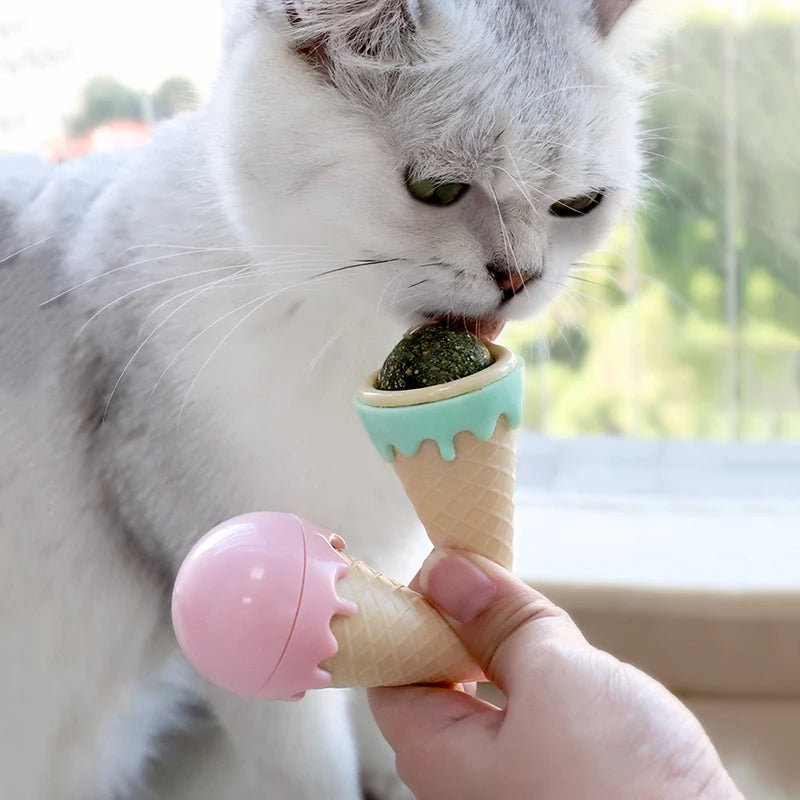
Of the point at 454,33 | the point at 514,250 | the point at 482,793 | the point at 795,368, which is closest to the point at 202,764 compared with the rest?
the point at 482,793

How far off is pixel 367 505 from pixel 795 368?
2.54 feet

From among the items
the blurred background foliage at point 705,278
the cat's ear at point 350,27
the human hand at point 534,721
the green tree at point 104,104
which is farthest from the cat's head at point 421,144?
the green tree at point 104,104

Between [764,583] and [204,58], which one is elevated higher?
[204,58]

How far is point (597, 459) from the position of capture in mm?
1477

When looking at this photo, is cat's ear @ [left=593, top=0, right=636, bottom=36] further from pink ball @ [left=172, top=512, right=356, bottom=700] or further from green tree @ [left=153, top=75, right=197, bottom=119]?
green tree @ [left=153, top=75, right=197, bottom=119]

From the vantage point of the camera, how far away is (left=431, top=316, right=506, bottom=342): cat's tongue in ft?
2.40

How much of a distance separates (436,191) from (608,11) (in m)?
0.25

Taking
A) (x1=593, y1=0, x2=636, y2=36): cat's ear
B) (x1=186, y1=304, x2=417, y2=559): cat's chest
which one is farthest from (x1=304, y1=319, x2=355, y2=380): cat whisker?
(x1=593, y1=0, x2=636, y2=36): cat's ear

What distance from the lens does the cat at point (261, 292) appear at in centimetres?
71

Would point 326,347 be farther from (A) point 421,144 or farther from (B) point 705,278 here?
(B) point 705,278

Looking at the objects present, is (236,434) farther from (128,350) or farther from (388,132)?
(388,132)

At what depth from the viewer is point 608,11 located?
0.80m

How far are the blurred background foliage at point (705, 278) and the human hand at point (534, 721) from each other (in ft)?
1.72

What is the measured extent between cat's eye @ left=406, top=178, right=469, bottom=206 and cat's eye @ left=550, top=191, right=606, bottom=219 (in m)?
0.08
